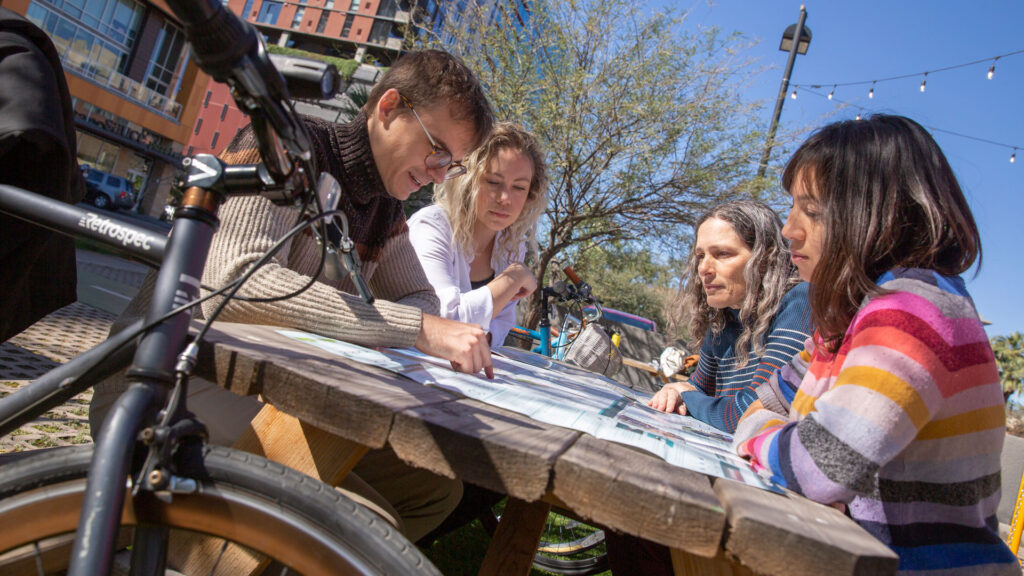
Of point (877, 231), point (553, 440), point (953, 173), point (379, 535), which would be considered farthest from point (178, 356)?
point (953, 173)

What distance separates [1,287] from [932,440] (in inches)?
80.6

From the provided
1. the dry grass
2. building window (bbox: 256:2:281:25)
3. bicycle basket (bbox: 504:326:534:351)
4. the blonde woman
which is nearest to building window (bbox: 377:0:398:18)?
building window (bbox: 256:2:281:25)

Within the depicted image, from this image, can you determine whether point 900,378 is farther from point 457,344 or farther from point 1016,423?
point 1016,423

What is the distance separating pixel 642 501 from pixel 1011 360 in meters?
31.9

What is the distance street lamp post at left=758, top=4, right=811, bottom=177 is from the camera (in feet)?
33.5

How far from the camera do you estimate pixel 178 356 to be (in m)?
0.83

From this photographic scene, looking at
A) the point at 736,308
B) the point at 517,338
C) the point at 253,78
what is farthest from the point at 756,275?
the point at 517,338

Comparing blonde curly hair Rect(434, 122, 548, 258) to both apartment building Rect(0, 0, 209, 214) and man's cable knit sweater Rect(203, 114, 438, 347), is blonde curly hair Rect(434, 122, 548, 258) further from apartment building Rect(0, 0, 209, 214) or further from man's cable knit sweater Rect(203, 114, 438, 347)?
apartment building Rect(0, 0, 209, 214)

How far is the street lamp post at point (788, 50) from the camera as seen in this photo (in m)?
10.2

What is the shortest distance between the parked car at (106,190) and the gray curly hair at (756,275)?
30.1m

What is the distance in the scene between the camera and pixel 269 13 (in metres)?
51.3

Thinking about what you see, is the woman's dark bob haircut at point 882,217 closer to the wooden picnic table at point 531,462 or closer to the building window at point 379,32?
the wooden picnic table at point 531,462

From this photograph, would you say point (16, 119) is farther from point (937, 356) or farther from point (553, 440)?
point (937, 356)

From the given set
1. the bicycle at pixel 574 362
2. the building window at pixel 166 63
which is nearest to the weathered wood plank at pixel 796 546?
the bicycle at pixel 574 362
